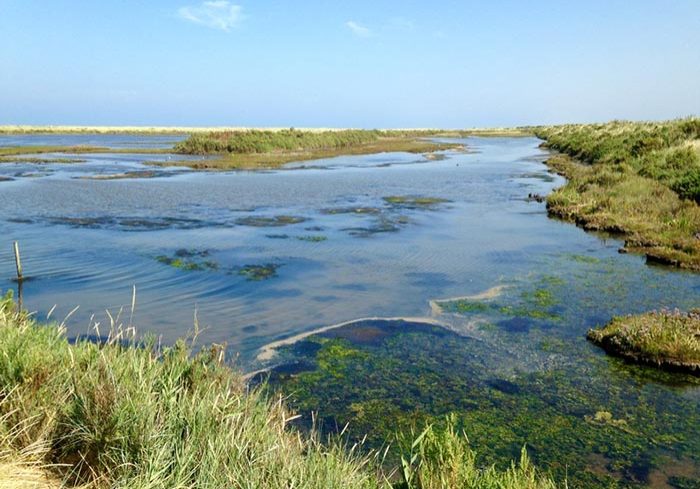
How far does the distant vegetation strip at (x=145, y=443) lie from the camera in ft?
13.2

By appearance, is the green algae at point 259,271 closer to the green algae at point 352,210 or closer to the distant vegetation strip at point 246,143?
the green algae at point 352,210

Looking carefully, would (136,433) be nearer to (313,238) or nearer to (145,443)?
(145,443)

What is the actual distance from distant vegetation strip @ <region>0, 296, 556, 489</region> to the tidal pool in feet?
7.70

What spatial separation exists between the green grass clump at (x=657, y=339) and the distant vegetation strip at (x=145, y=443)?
17.0 ft

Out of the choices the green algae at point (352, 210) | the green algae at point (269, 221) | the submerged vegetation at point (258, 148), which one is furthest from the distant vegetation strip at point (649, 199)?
the submerged vegetation at point (258, 148)

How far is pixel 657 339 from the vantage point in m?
9.05

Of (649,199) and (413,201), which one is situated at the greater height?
(649,199)

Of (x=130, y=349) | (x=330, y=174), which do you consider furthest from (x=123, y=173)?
(x=130, y=349)

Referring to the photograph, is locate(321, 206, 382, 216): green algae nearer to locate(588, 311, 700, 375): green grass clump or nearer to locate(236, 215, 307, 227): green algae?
locate(236, 215, 307, 227): green algae

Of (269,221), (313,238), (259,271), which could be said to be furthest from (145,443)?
(269,221)

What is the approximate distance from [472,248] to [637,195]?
9023 millimetres

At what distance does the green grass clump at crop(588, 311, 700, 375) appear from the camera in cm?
866

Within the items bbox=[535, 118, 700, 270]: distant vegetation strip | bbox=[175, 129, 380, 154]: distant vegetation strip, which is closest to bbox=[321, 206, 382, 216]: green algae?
bbox=[535, 118, 700, 270]: distant vegetation strip

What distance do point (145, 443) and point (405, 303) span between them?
26.5ft
